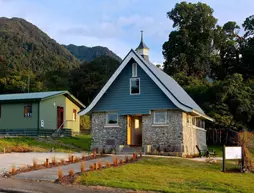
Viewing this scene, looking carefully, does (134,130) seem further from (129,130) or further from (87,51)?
(87,51)

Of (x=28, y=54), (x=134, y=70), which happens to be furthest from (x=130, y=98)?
(x=28, y=54)

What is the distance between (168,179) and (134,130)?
13.0m

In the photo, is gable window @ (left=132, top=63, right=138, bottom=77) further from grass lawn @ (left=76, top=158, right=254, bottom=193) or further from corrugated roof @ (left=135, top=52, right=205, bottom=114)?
grass lawn @ (left=76, top=158, right=254, bottom=193)

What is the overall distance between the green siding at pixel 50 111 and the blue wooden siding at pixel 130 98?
24.6ft

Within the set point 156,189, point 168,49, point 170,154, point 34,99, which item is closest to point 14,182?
point 156,189

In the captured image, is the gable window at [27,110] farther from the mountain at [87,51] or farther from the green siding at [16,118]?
the mountain at [87,51]

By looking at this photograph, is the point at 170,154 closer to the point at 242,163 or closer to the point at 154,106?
the point at 154,106

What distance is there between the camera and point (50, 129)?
31.6 metres

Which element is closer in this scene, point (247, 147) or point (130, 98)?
point (247, 147)

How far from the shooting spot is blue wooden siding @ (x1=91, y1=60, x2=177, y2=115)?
2338 centimetres

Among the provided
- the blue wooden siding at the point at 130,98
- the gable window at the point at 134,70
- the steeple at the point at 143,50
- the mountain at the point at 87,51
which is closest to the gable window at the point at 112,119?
the blue wooden siding at the point at 130,98

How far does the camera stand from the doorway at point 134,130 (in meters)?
24.6

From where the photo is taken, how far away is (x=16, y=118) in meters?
30.9

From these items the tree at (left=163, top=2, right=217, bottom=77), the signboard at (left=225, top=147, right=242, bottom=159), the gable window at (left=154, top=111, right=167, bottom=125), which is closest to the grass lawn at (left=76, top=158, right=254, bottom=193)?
the signboard at (left=225, top=147, right=242, bottom=159)
